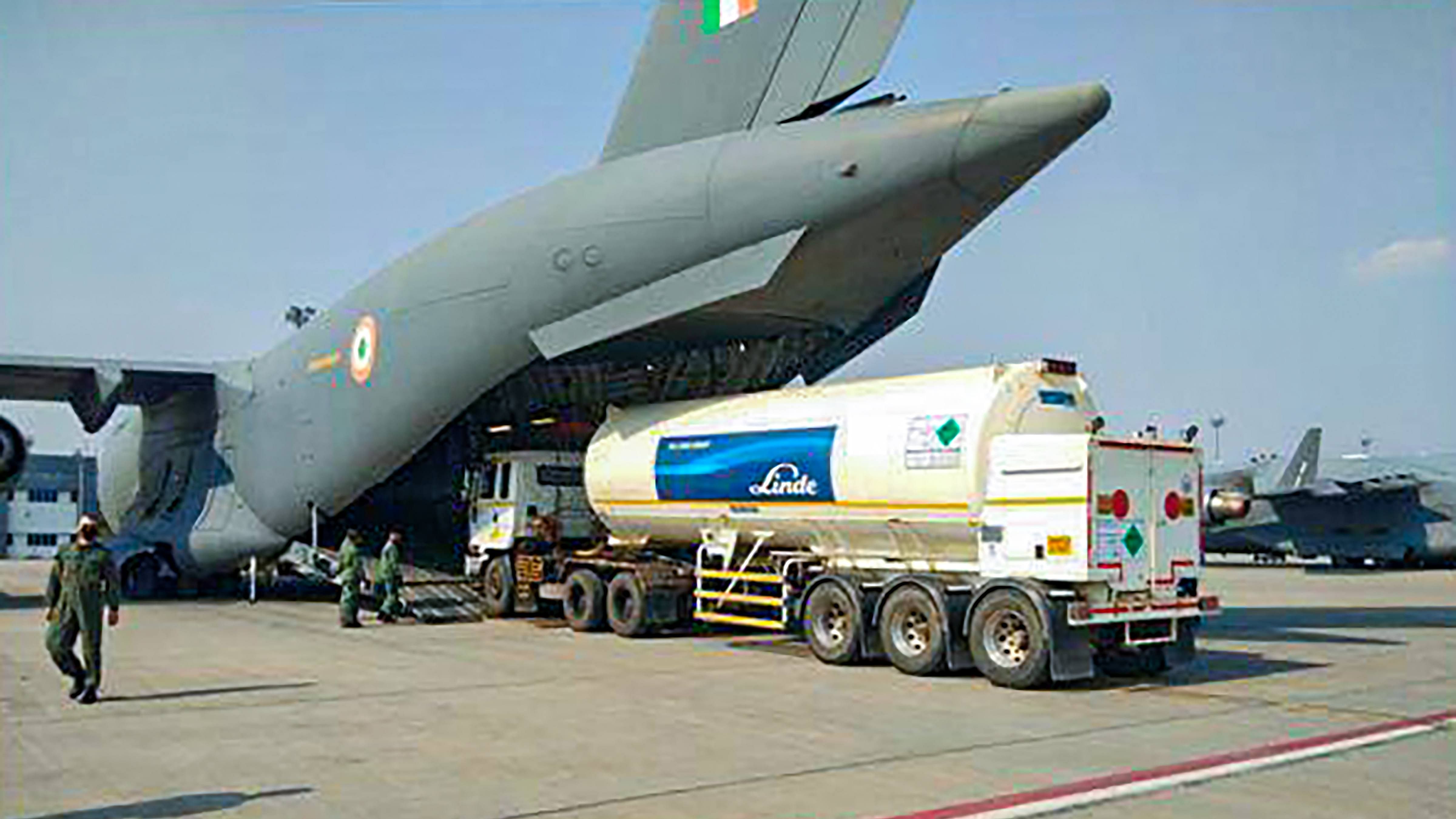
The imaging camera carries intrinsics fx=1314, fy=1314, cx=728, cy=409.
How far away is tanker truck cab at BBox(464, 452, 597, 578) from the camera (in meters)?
21.0

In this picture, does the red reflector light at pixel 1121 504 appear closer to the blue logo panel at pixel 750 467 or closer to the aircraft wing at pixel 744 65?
the blue logo panel at pixel 750 467

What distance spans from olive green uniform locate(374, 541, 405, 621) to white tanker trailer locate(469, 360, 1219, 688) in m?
3.44

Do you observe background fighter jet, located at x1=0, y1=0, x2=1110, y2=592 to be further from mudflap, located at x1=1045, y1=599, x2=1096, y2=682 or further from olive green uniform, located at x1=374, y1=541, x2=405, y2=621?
mudflap, located at x1=1045, y1=599, x2=1096, y2=682

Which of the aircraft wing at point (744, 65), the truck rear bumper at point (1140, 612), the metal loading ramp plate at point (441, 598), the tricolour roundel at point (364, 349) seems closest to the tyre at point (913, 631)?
the truck rear bumper at point (1140, 612)

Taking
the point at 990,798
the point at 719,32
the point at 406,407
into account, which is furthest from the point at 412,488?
the point at 990,798

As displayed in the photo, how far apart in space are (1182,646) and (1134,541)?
1675 mm

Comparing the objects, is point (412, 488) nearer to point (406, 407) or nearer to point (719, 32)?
point (406, 407)

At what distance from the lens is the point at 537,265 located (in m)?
18.6

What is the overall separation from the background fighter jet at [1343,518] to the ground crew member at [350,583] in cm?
3044

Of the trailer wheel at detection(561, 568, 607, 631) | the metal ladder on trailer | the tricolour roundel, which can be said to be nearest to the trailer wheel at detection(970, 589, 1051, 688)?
the metal ladder on trailer

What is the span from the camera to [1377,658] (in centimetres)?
1638

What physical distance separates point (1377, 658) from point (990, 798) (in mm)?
10558

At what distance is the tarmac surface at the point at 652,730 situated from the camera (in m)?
8.07

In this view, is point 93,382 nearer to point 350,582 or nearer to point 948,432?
point 350,582
